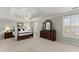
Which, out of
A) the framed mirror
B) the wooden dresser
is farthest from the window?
the framed mirror

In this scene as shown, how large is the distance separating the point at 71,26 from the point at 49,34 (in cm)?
169

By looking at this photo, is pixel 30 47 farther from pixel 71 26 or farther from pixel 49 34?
pixel 71 26

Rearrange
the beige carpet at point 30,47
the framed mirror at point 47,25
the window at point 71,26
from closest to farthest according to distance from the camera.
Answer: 1. the beige carpet at point 30,47
2. the window at point 71,26
3. the framed mirror at point 47,25

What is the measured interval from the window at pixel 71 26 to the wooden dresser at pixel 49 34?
2.61 ft

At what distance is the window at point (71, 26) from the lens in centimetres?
344

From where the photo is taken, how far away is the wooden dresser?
4.57 m

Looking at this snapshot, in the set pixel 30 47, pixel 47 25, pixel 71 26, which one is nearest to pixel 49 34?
pixel 47 25

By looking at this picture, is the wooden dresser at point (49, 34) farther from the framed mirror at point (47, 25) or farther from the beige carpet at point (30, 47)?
the beige carpet at point (30, 47)

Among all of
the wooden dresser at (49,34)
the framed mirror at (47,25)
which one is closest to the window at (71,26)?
the wooden dresser at (49,34)

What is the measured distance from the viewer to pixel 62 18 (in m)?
4.25

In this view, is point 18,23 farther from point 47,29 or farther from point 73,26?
point 73,26

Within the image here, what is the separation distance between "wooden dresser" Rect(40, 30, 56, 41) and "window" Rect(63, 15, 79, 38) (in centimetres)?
79

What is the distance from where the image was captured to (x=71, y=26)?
374 cm
